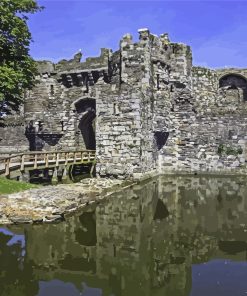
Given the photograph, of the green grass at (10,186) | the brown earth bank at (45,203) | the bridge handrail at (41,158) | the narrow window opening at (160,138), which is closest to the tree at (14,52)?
the bridge handrail at (41,158)

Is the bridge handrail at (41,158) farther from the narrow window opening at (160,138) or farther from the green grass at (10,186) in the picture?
the narrow window opening at (160,138)

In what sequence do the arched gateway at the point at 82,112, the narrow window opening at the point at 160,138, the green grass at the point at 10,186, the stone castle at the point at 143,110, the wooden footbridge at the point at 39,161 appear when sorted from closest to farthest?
1. the green grass at the point at 10,186
2. the wooden footbridge at the point at 39,161
3. the stone castle at the point at 143,110
4. the narrow window opening at the point at 160,138
5. the arched gateway at the point at 82,112

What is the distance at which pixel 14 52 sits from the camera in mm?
20734

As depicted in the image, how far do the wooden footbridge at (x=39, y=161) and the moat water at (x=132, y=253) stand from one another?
5.84 metres

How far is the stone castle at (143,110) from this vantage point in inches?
835

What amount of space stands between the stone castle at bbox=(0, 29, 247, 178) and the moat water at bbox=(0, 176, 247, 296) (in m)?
8.09

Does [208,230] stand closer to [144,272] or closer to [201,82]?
[144,272]

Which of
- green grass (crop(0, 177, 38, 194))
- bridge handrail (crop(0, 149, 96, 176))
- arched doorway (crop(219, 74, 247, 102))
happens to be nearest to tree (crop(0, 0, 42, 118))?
bridge handrail (crop(0, 149, 96, 176))

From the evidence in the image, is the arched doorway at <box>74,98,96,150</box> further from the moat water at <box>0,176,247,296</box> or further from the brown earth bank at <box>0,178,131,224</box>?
the moat water at <box>0,176,247,296</box>

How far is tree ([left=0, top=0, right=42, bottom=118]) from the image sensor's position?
18969 mm

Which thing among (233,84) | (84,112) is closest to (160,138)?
(84,112)

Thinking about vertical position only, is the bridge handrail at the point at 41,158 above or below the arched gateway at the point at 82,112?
below

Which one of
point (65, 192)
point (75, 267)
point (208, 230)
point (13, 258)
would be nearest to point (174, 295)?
point (75, 267)

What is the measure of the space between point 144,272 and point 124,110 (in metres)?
14.7
